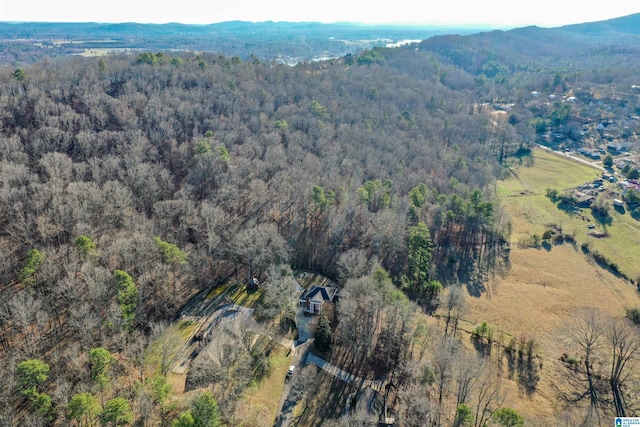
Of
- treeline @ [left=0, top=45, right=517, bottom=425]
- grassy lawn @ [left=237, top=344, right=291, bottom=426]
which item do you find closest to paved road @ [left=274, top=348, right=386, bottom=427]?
grassy lawn @ [left=237, top=344, right=291, bottom=426]

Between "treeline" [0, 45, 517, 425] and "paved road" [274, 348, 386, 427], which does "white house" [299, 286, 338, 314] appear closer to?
"paved road" [274, 348, 386, 427]

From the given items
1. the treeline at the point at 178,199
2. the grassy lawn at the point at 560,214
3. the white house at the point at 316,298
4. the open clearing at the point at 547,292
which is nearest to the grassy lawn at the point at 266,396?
the treeline at the point at 178,199

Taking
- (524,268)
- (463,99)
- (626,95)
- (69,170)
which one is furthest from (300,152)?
(626,95)

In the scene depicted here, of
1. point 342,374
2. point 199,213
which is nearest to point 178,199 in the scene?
point 199,213

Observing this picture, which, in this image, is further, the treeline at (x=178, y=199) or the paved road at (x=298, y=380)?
the treeline at (x=178, y=199)

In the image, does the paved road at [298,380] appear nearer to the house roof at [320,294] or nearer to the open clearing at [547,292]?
the house roof at [320,294]

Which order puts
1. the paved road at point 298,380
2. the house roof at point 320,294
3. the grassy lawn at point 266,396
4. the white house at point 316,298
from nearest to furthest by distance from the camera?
the grassy lawn at point 266,396
the paved road at point 298,380
the white house at point 316,298
the house roof at point 320,294

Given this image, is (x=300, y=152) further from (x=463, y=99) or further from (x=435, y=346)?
(x=463, y=99)
